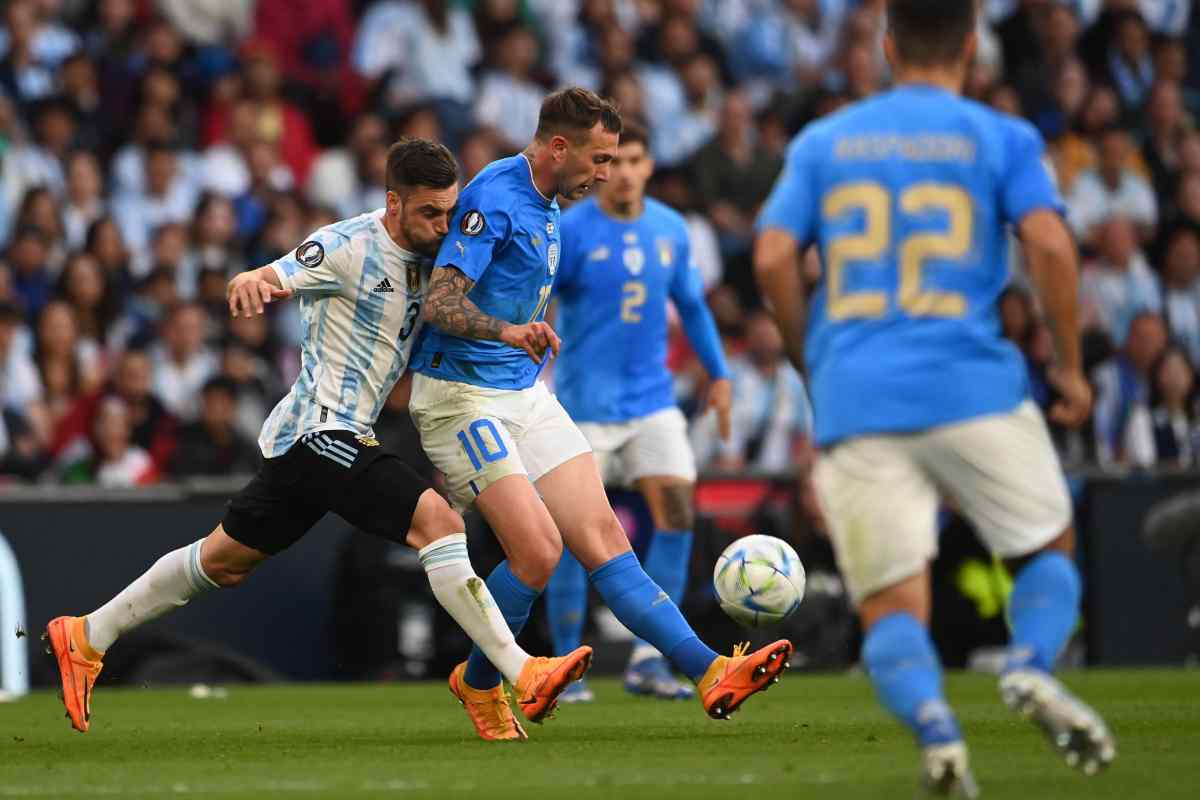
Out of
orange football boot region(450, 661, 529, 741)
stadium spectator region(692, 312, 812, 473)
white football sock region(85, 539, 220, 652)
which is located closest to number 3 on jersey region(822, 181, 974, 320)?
orange football boot region(450, 661, 529, 741)

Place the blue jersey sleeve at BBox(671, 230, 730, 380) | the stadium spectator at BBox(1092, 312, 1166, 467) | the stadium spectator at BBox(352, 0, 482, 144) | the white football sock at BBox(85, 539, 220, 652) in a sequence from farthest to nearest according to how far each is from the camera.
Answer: the stadium spectator at BBox(352, 0, 482, 144), the stadium spectator at BBox(1092, 312, 1166, 467), the blue jersey sleeve at BBox(671, 230, 730, 380), the white football sock at BBox(85, 539, 220, 652)

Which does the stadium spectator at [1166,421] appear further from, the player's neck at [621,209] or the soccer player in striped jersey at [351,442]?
the soccer player in striped jersey at [351,442]

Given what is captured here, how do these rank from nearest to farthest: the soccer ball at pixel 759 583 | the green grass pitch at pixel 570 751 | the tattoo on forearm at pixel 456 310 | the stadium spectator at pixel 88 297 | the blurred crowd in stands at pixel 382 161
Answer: the green grass pitch at pixel 570 751
the tattoo on forearm at pixel 456 310
the soccer ball at pixel 759 583
the blurred crowd in stands at pixel 382 161
the stadium spectator at pixel 88 297

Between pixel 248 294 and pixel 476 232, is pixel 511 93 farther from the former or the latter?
pixel 248 294

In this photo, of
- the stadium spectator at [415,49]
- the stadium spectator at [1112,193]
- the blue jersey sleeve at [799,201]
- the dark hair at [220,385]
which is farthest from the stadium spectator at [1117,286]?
the blue jersey sleeve at [799,201]

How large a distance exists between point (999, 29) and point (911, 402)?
1537 centimetres

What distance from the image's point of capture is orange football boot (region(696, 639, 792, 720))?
748cm

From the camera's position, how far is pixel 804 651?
525 inches

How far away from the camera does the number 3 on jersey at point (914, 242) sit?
5.50 m

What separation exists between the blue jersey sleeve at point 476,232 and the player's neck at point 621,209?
2.78 meters

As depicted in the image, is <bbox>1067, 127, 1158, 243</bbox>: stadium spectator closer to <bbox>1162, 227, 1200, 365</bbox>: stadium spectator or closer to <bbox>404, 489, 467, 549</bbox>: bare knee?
<bbox>1162, 227, 1200, 365</bbox>: stadium spectator

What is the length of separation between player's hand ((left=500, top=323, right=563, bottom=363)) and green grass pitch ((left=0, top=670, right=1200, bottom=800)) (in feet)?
4.52

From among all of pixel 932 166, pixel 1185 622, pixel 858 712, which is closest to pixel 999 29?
pixel 1185 622

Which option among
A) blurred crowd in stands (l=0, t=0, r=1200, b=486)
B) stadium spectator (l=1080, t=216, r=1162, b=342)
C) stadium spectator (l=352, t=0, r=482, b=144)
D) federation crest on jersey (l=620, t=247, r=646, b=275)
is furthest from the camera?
stadium spectator (l=352, t=0, r=482, b=144)
